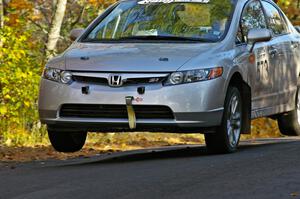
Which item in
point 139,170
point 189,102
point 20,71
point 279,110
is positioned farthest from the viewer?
point 20,71

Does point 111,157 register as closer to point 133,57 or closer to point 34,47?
point 133,57

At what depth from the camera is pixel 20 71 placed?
63.4ft

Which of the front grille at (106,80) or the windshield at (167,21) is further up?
the windshield at (167,21)

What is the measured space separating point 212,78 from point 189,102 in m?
0.36

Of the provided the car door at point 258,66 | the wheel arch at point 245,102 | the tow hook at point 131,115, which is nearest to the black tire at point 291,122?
the car door at point 258,66

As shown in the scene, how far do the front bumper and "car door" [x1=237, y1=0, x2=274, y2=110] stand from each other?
49.5 inches

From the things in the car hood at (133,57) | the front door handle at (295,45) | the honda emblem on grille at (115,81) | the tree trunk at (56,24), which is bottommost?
the honda emblem on grille at (115,81)

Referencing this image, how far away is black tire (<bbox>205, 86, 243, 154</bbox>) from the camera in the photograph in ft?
31.2

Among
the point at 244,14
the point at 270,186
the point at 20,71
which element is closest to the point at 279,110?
the point at 244,14

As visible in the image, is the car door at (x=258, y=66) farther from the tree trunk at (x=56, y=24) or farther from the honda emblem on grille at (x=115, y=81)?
the tree trunk at (x=56, y=24)

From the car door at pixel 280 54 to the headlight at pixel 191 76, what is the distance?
6.71 ft

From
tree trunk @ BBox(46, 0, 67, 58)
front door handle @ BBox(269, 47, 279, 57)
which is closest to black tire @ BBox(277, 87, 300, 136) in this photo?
front door handle @ BBox(269, 47, 279, 57)

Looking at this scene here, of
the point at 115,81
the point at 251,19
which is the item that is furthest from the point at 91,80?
the point at 251,19

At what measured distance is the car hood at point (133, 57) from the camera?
9.12 meters
